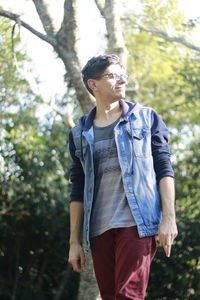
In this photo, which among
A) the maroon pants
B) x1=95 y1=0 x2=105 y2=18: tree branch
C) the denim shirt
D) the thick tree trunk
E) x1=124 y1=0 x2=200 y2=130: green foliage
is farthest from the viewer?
x1=124 y1=0 x2=200 y2=130: green foliage

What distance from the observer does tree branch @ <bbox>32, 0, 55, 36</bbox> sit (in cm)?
650

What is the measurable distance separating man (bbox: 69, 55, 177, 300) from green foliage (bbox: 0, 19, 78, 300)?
21.0ft

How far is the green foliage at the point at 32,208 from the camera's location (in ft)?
33.6

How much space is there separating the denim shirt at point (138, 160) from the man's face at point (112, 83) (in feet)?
0.24

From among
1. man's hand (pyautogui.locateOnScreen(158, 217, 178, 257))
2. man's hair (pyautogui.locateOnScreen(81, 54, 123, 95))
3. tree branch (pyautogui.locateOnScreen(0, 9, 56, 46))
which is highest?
tree branch (pyautogui.locateOnScreen(0, 9, 56, 46))

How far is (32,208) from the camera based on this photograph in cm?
1042

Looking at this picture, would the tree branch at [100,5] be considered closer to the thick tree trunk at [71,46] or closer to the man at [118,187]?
the thick tree trunk at [71,46]

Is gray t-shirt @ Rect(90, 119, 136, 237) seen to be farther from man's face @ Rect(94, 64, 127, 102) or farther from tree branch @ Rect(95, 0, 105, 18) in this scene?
tree branch @ Rect(95, 0, 105, 18)

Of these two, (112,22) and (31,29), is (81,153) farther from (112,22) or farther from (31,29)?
(112,22)

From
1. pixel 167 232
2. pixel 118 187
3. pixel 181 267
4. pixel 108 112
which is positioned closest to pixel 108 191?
pixel 118 187

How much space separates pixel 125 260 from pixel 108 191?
1.50ft

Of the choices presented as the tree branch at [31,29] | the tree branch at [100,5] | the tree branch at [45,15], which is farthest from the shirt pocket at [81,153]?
the tree branch at [100,5]

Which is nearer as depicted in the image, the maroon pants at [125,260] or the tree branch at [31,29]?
the maroon pants at [125,260]

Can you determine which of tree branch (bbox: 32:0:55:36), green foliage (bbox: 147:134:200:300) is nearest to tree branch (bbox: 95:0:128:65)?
tree branch (bbox: 32:0:55:36)
